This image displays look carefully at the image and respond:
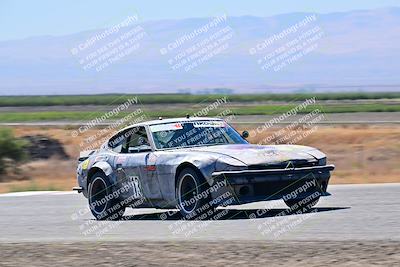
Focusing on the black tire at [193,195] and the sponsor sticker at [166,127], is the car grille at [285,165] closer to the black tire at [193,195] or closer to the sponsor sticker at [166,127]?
the black tire at [193,195]

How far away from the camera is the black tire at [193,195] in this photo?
12406mm

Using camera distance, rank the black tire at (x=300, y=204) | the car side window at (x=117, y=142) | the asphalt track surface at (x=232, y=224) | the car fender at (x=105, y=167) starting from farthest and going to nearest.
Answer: the car side window at (x=117, y=142) < the car fender at (x=105, y=167) < the black tire at (x=300, y=204) < the asphalt track surface at (x=232, y=224)

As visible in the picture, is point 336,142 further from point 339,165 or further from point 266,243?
point 266,243

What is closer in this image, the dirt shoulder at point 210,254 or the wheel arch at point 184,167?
the dirt shoulder at point 210,254

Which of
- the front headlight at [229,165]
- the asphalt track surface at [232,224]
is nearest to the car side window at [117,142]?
the asphalt track surface at [232,224]

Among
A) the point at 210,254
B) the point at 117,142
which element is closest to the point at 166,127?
the point at 117,142

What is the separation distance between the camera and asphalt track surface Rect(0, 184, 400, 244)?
10.9m

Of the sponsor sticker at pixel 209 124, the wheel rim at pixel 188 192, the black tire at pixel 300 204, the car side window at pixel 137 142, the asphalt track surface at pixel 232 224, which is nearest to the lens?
the asphalt track surface at pixel 232 224

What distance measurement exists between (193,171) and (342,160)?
17710mm

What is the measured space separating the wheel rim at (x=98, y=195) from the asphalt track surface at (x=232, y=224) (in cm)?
24

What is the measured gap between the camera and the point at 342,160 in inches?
1169

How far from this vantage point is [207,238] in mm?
10828

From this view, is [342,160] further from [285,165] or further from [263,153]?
[285,165]

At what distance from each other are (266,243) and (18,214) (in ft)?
20.0
